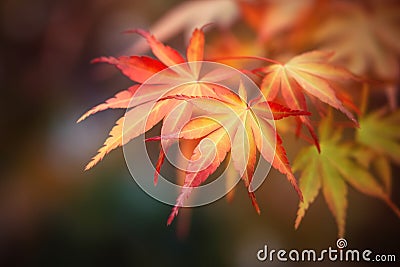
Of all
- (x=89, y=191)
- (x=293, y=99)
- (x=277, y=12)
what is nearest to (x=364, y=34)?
(x=277, y=12)

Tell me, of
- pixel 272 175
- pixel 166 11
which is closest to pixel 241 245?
pixel 272 175

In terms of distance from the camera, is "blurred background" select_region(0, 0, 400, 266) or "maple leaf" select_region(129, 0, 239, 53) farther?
"blurred background" select_region(0, 0, 400, 266)

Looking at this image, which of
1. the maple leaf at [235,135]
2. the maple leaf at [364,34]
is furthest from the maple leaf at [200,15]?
the maple leaf at [235,135]

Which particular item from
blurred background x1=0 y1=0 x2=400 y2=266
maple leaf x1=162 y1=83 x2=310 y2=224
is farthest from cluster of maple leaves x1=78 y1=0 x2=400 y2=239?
blurred background x1=0 y1=0 x2=400 y2=266

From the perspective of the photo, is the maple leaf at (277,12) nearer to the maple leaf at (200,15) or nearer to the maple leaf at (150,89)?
the maple leaf at (200,15)

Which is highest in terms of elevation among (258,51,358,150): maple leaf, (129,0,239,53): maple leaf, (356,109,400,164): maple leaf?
(129,0,239,53): maple leaf

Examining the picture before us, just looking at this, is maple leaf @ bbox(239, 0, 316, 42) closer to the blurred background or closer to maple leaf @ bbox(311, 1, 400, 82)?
maple leaf @ bbox(311, 1, 400, 82)
